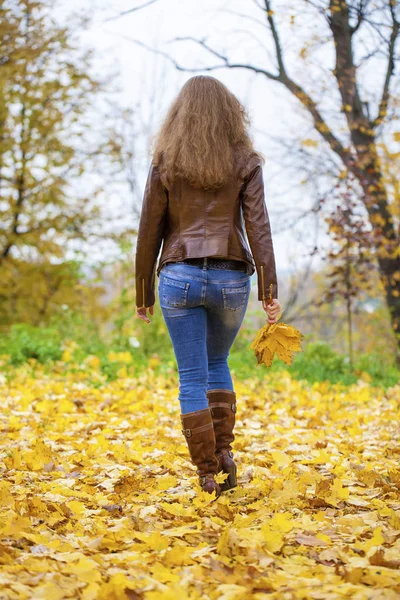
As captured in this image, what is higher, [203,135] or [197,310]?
[203,135]

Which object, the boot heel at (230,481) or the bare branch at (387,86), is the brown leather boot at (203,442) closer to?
the boot heel at (230,481)

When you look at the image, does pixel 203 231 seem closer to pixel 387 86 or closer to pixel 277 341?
pixel 277 341

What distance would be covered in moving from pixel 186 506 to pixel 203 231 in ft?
4.17

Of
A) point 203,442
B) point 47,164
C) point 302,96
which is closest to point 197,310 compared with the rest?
point 203,442

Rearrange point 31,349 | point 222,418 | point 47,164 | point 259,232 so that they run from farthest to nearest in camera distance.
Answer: point 47,164 → point 31,349 → point 222,418 → point 259,232

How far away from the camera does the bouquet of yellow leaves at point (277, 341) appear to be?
341 centimetres

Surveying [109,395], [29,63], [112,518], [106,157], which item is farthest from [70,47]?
[112,518]

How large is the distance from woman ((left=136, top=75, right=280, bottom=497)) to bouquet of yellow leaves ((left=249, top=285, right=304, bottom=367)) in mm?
60

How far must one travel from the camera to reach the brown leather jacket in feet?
10.8

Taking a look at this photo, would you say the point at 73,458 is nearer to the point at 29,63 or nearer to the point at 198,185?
the point at 198,185

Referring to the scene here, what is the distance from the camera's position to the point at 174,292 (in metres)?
3.28

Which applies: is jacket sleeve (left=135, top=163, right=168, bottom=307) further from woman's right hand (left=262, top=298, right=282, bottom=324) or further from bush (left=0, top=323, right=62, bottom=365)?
bush (left=0, top=323, right=62, bottom=365)

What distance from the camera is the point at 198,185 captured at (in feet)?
10.8

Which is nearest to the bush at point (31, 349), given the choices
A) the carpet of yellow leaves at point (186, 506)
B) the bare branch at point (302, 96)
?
the carpet of yellow leaves at point (186, 506)
